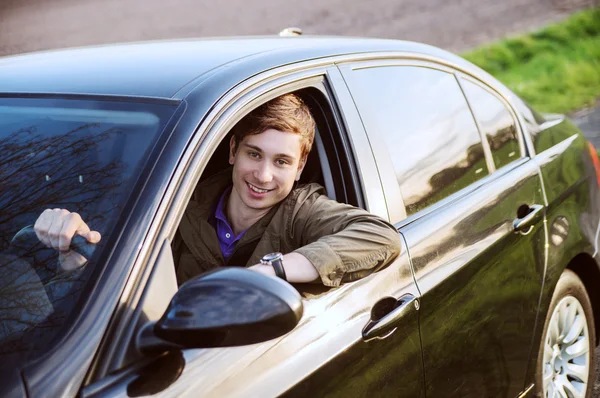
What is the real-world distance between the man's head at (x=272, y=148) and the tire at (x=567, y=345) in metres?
1.31

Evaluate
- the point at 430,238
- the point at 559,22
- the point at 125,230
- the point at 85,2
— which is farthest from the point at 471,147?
the point at 85,2

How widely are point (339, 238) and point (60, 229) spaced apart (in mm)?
748

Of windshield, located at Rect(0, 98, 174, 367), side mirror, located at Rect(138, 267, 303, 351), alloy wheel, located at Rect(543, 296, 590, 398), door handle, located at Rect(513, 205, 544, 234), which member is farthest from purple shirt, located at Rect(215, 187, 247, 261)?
alloy wheel, located at Rect(543, 296, 590, 398)

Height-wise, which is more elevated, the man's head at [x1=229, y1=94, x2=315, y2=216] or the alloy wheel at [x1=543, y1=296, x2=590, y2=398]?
the man's head at [x1=229, y1=94, x2=315, y2=216]

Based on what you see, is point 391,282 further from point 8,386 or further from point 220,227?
point 8,386

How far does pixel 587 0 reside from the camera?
57.1 ft

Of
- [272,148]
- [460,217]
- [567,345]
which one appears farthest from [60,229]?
[567,345]

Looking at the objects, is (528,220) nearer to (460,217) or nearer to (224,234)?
(460,217)

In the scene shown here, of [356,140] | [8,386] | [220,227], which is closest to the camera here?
[8,386]

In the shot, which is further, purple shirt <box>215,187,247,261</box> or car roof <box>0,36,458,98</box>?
purple shirt <box>215,187,247,261</box>

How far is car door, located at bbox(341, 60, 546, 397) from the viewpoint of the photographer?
255cm

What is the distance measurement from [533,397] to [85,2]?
749 inches

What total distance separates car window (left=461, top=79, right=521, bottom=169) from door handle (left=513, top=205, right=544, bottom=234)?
212 mm

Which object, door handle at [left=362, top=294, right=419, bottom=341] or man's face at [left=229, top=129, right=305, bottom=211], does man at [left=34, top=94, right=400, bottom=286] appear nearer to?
man's face at [left=229, top=129, right=305, bottom=211]
